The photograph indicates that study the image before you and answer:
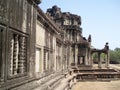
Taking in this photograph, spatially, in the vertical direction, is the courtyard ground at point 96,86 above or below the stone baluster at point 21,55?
below

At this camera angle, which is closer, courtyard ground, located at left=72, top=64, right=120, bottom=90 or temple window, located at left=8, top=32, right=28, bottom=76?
temple window, located at left=8, top=32, right=28, bottom=76

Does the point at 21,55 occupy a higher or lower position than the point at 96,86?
higher

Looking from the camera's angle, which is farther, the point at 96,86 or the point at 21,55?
the point at 96,86

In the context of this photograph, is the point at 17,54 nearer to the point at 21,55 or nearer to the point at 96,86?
the point at 21,55

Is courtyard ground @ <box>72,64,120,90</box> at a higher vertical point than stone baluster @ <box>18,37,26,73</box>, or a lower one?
lower

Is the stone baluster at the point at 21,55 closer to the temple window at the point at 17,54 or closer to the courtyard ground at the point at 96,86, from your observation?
the temple window at the point at 17,54

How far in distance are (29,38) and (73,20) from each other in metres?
30.5

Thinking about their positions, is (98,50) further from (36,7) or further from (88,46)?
(36,7)

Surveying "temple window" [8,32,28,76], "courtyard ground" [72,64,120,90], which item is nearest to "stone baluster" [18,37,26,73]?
"temple window" [8,32,28,76]

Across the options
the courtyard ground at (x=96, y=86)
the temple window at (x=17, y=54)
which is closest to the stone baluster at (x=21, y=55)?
the temple window at (x=17, y=54)

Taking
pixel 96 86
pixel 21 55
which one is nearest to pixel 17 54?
pixel 21 55

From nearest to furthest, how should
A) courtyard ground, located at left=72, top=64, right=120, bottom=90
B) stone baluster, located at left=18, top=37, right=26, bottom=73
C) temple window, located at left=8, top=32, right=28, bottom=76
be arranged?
temple window, located at left=8, top=32, right=28, bottom=76 < stone baluster, located at left=18, top=37, right=26, bottom=73 < courtyard ground, located at left=72, top=64, right=120, bottom=90

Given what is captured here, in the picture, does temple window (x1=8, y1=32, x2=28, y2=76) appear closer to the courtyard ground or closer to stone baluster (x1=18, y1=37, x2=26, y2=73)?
stone baluster (x1=18, y1=37, x2=26, y2=73)

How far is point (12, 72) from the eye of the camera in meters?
6.46
